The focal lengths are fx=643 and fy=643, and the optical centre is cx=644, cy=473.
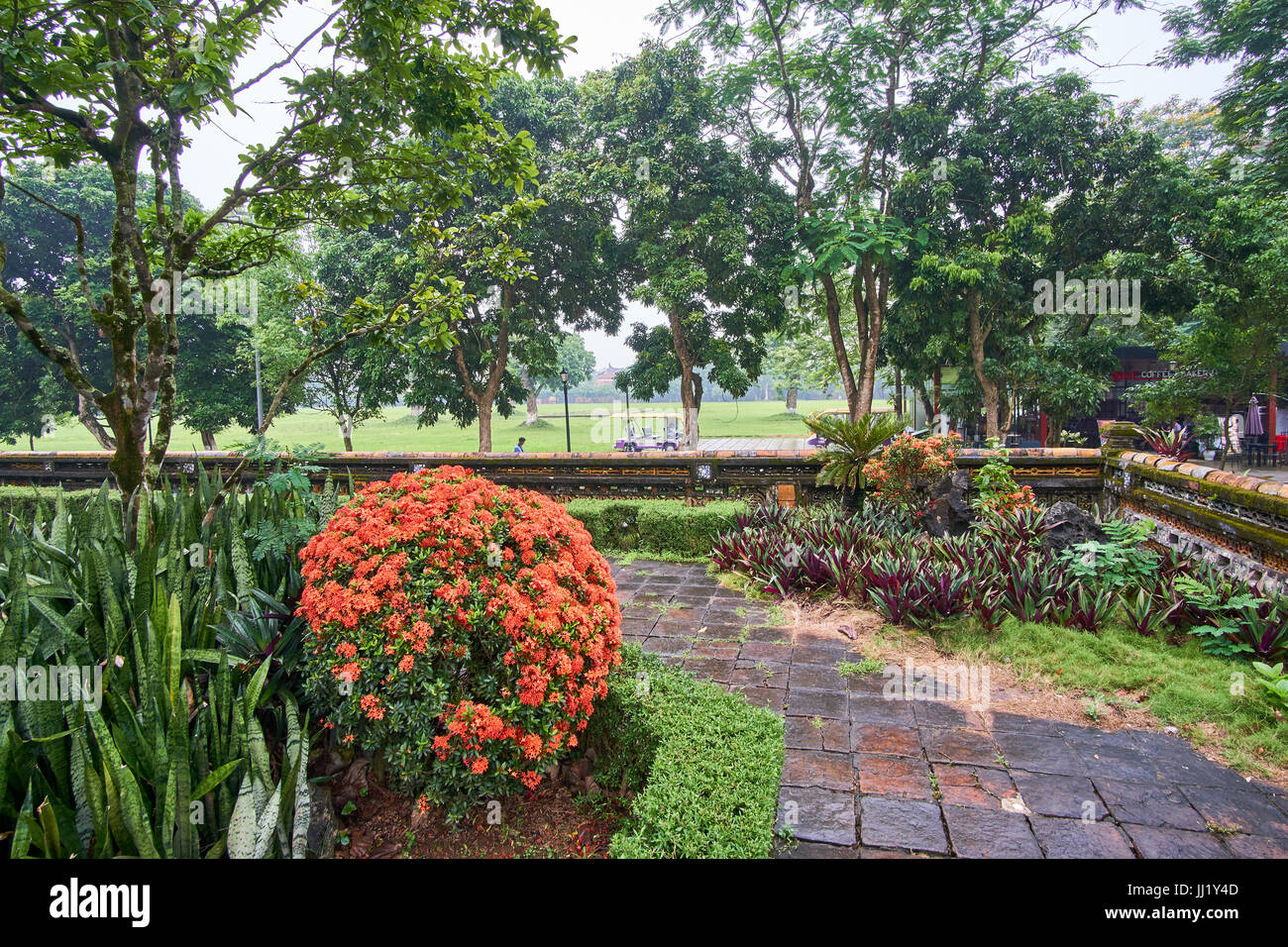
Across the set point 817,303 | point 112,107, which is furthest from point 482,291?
point 112,107

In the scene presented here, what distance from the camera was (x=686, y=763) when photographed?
2.61 meters

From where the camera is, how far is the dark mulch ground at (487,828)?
2.44 meters

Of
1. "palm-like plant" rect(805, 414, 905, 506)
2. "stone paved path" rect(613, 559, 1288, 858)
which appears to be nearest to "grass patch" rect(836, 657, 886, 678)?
"stone paved path" rect(613, 559, 1288, 858)

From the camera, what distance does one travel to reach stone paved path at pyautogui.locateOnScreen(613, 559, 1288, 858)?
2461 millimetres

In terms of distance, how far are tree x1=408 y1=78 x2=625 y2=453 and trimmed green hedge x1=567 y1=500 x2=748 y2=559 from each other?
428 inches

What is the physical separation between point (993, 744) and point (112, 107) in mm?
5807

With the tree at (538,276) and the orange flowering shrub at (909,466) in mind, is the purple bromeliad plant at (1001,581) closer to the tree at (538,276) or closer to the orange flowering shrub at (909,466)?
the orange flowering shrub at (909,466)

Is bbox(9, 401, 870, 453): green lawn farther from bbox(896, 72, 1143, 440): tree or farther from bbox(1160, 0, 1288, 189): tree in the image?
bbox(1160, 0, 1288, 189): tree

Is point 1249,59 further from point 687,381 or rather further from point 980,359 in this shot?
point 687,381

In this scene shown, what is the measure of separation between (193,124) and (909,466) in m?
6.62

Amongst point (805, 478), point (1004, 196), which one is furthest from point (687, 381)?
point (805, 478)

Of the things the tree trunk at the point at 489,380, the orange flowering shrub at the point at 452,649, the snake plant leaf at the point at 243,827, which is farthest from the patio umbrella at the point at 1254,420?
→ the snake plant leaf at the point at 243,827

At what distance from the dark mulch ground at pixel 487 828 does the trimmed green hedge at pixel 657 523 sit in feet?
14.5

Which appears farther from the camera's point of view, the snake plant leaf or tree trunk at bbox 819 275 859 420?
tree trunk at bbox 819 275 859 420
